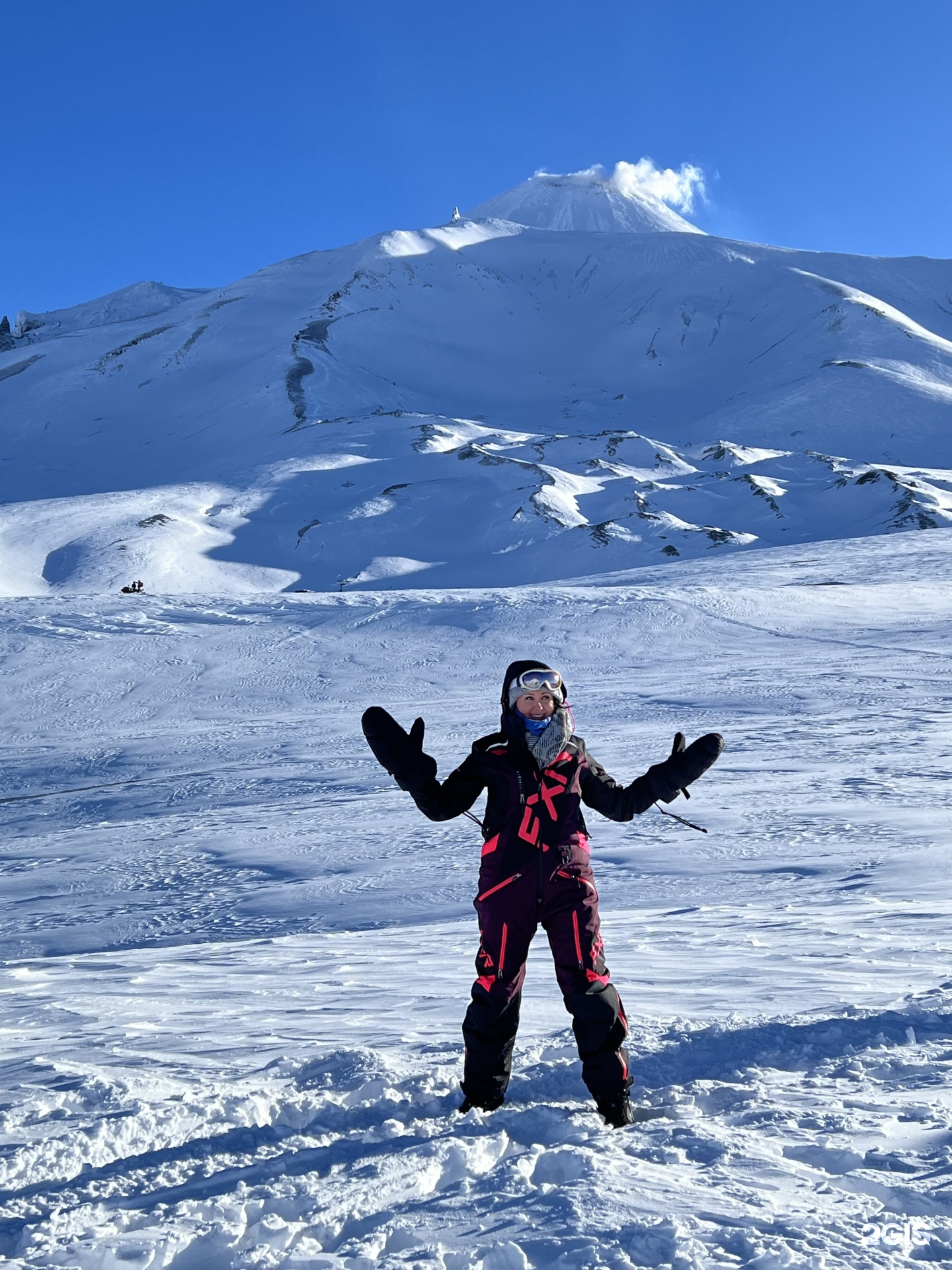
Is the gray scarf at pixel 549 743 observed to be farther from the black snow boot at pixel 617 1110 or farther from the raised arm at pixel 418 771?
the black snow boot at pixel 617 1110

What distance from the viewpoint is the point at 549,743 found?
3.21 metres

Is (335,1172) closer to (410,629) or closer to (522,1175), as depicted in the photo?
(522,1175)

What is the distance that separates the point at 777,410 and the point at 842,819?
172 ft

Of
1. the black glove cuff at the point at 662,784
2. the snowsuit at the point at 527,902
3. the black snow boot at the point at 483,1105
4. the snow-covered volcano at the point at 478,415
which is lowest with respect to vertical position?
the black snow boot at the point at 483,1105

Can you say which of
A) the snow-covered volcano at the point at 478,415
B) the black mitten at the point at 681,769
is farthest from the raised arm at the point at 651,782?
the snow-covered volcano at the point at 478,415

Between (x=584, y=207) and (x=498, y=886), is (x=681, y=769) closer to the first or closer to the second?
(x=498, y=886)

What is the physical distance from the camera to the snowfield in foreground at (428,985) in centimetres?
228

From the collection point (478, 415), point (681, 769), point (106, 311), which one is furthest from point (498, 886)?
point (106, 311)

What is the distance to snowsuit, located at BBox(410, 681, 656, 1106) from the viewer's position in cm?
297

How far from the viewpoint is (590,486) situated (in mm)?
38125

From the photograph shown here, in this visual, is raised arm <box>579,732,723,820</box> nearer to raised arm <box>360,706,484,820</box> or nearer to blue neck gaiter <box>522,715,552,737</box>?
blue neck gaiter <box>522,715,552,737</box>

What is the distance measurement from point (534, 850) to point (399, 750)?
1.77 ft

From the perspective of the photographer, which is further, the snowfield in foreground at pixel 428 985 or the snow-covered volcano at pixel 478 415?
the snow-covered volcano at pixel 478 415

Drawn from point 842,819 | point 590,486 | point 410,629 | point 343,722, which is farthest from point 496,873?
point 590,486
